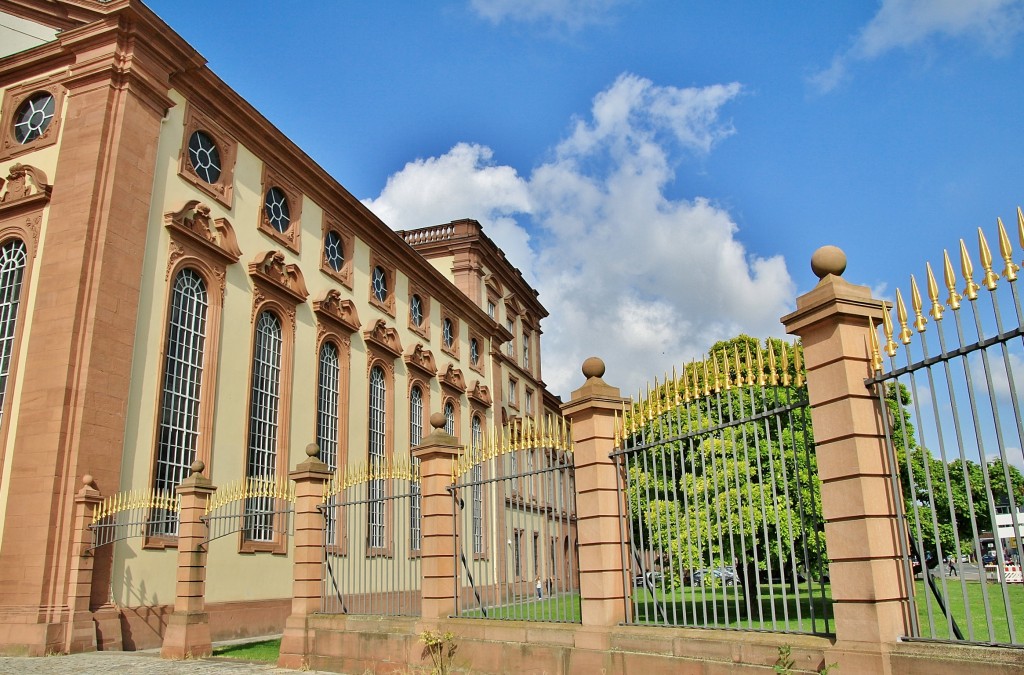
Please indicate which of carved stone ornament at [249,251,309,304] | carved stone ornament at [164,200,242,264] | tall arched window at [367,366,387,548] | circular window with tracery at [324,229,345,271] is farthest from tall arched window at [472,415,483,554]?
carved stone ornament at [164,200,242,264]

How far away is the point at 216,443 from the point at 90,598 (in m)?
4.63

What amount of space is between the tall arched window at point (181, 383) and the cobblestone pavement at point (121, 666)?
3.47 m

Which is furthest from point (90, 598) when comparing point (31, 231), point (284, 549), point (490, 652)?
point (490, 652)

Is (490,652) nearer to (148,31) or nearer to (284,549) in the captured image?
(284,549)

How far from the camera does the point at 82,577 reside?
14.1 meters

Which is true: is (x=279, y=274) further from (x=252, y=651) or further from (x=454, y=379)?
(x=454, y=379)

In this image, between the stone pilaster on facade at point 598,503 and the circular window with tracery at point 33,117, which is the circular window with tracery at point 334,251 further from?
the stone pilaster on facade at point 598,503

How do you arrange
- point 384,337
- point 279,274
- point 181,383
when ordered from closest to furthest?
point 181,383 < point 279,274 < point 384,337

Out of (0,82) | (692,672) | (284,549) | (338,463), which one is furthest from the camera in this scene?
(338,463)

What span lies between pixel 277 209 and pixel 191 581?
11.7m

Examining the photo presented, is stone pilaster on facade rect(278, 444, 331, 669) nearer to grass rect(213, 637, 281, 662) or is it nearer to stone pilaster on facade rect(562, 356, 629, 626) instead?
grass rect(213, 637, 281, 662)

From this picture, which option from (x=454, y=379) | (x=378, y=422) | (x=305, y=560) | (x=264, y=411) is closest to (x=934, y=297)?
(x=305, y=560)

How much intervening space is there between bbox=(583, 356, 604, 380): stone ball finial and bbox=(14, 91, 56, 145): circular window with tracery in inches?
566

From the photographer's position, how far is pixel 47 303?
1562 cm
